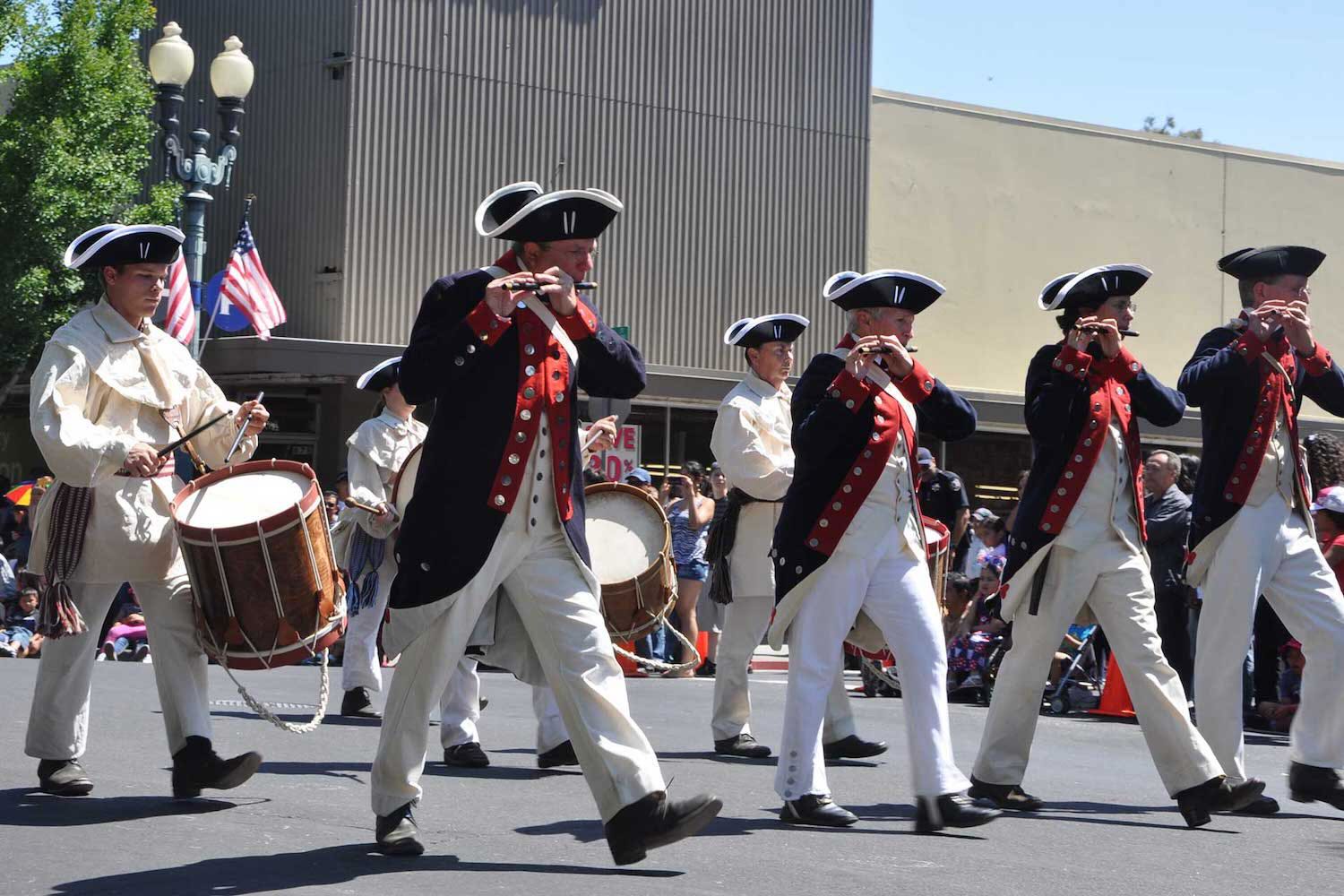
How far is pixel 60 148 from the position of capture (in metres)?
26.1

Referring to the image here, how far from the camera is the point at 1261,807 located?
784 centimetres

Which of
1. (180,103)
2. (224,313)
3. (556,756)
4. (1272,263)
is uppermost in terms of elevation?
(180,103)

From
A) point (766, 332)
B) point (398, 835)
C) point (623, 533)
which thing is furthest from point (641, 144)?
point (398, 835)

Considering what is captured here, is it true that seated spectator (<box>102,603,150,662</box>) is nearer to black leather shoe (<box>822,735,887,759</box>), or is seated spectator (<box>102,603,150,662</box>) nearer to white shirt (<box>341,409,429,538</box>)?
white shirt (<box>341,409,429,538</box>)

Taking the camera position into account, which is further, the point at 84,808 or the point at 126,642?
the point at 126,642

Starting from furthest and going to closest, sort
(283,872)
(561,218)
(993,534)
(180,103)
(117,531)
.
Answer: (180,103), (993,534), (117,531), (561,218), (283,872)

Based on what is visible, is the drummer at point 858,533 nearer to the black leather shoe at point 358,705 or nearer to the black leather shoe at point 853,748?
the black leather shoe at point 853,748

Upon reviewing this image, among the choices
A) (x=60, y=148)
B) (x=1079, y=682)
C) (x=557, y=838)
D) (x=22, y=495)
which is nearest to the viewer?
(x=557, y=838)

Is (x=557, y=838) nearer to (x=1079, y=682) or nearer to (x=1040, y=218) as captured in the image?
(x=1079, y=682)

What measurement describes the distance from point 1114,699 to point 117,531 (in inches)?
330

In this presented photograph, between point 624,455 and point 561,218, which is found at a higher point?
point 561,218

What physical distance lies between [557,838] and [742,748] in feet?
10.8

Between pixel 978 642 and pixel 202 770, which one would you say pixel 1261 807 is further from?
pixel 978 642

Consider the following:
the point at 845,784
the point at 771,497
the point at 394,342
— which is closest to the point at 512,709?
the point at 771,497
